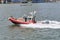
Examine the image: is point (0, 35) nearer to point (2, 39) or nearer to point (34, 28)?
A: point (2, 39)

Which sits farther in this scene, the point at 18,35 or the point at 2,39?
the point at 18,35

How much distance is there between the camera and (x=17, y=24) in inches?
2240

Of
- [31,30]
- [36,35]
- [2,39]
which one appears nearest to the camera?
[2,39]

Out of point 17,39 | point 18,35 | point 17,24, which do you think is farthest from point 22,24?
point 17,39

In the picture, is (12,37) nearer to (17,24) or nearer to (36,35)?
(36,35)

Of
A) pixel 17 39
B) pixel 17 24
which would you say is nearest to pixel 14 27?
pixel 17 24

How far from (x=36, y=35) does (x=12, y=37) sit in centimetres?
335

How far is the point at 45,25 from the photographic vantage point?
5475 cm

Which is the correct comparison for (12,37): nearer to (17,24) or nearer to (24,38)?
(24,38)

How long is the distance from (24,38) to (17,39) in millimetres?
1309

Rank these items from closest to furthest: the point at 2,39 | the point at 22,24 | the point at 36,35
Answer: the point at 2,39 → the point at 36,35 → the point at 22,24

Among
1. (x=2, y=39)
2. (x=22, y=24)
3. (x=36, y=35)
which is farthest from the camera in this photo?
(x=22, y=24)

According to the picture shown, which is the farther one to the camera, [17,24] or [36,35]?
[17,24]

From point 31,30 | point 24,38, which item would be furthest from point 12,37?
point 31,30
